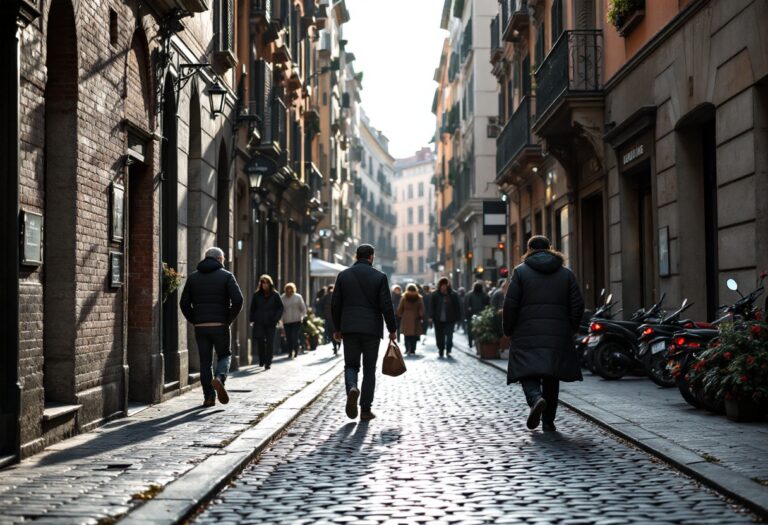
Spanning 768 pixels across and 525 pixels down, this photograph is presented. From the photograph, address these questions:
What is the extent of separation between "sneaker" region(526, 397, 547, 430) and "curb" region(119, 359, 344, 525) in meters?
2.31

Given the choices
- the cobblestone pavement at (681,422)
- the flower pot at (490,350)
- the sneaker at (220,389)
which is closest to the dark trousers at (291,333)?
→ the flower pot at (490,350)

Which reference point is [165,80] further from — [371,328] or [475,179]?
[475,179]

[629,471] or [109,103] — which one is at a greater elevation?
[109,103]

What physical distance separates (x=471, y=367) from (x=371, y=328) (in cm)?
1040

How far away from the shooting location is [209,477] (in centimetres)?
771

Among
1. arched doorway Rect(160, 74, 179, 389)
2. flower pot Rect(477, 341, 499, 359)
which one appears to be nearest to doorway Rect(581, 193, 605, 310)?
flower pot Rect(477, 341, 499, 359)

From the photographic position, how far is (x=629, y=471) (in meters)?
8.23

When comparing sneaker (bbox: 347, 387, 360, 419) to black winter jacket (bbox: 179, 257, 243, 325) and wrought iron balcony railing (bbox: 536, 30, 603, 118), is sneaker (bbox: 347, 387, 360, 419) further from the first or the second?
wrought iron balcony railing (bbox: 536, 30, 603, 118)

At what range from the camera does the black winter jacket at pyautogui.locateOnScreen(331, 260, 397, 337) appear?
12.3 metres

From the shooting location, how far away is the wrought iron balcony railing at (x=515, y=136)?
28547 millimetres

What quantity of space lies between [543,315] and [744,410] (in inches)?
79.2

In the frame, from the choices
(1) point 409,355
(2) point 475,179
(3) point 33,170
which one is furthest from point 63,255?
(2) point 475,179

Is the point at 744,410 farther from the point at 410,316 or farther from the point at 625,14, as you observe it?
the point at 410,316

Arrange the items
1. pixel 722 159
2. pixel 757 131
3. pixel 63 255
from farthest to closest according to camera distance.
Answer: pixel 722 159
pixel 757 131
pixel 63 255
